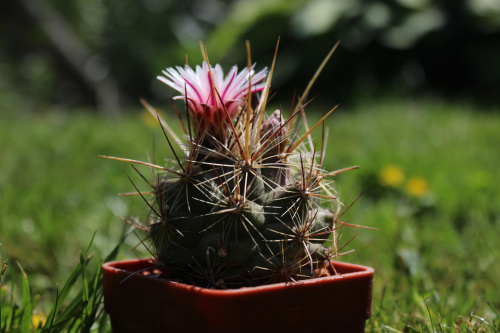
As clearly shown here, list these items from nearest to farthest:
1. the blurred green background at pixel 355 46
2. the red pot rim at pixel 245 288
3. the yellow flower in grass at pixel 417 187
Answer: the red pot rim at pixel 245 288, the yellow flower in grass at pixel 417 187, the blurred green background at pixel 355 46

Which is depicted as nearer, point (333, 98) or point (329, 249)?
point (329, 249)

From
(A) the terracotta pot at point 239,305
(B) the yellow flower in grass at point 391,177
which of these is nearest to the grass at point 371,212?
(B) the yellow flower in grass at point 391,177

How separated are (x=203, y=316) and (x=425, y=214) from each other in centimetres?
193

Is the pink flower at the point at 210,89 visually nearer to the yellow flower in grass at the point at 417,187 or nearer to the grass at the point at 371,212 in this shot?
the grass at the point at 371,212

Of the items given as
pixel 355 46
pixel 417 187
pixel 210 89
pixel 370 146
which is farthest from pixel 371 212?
pixel 355 46

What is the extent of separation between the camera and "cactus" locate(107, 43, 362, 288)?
120 centimetres

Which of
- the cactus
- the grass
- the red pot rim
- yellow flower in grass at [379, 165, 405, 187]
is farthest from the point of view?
yellow flower in grass at [379, 165, 405, 187]

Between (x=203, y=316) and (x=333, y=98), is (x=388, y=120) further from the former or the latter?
(x=203, y=316)

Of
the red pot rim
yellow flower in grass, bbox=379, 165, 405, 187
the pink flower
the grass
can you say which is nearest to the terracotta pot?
the red pot rim

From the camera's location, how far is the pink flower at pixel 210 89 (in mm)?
1241

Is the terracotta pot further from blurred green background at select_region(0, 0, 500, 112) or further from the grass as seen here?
blurred green background at select_region(0, 0, 500, 112)

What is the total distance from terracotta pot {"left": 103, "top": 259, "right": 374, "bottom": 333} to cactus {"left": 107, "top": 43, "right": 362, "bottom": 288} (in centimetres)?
6

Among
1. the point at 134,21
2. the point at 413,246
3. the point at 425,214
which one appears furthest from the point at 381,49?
the point at 134,21

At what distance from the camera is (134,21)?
41.1 ft
